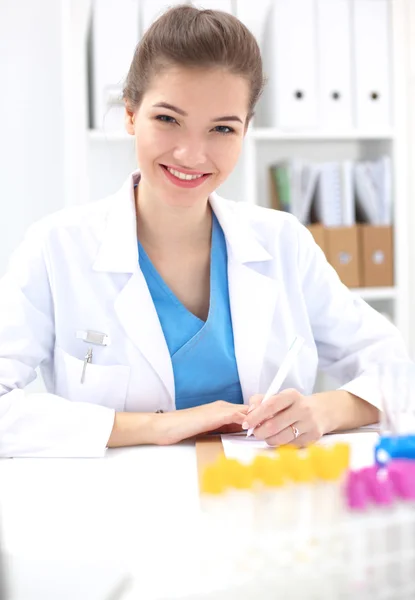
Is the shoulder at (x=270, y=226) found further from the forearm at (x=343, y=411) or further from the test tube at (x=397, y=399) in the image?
the test tube at (x=397, y=399)

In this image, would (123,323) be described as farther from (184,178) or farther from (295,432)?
(295,432)

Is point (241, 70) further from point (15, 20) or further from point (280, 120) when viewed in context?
point (15, 20)

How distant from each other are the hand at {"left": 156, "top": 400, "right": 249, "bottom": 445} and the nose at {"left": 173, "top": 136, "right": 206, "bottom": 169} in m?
0.41

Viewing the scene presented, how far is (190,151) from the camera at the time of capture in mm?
1210

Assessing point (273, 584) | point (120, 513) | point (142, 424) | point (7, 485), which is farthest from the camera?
point (142, 424)

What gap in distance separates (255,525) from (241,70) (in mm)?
900

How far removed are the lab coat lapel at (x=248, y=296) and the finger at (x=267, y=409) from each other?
0.82ft

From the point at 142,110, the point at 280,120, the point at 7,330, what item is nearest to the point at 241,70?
the point at 142,110

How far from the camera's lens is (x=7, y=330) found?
4.00 feet

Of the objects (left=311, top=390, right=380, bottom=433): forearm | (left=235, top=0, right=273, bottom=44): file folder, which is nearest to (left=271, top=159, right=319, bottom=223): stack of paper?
(left=235, top=0, right=273, bottom=44): file folder

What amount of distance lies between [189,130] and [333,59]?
1400 mm

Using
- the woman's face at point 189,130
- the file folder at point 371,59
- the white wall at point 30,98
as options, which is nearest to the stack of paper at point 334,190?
the file folder at point 371,59

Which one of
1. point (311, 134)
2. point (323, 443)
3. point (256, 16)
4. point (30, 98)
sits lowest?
point (323, 443)

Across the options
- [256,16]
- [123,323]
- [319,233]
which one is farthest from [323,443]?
[256,16]
